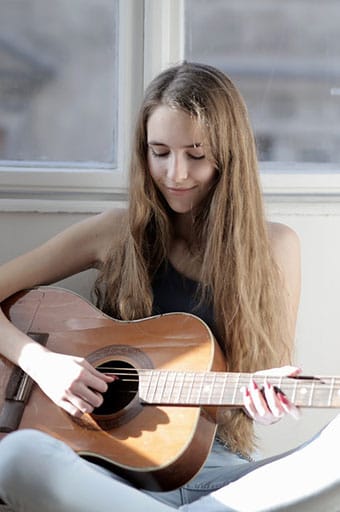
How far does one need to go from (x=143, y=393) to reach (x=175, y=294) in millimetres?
292

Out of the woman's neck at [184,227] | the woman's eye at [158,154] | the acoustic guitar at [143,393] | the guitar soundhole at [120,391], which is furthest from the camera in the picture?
the woman's neck at [184,227]

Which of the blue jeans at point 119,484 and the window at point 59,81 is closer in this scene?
the blue jeans at point 119,484

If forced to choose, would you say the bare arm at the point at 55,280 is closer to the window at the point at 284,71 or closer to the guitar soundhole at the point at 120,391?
the guitar soundhole at the point at 120,391

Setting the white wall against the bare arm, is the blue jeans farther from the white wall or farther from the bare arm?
the white wall

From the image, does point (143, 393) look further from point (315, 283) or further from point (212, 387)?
point (315, 283)

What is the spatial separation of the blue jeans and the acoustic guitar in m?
0.07

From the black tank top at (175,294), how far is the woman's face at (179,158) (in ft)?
0.46

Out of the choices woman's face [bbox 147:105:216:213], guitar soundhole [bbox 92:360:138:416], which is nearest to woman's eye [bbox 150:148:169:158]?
woman's face [bbox 147:105:216:213]

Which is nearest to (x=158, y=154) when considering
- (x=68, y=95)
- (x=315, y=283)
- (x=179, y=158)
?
(x=179, y=158)

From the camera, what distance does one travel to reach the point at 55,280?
190 centimetres

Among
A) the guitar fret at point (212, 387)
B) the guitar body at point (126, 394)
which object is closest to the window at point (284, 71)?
the guitar body at point (126, 394)

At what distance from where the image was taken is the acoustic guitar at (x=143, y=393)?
1.48m

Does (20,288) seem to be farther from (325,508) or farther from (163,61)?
(325,508)

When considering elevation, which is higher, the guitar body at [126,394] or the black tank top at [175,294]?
the black tank top at [175,294]
